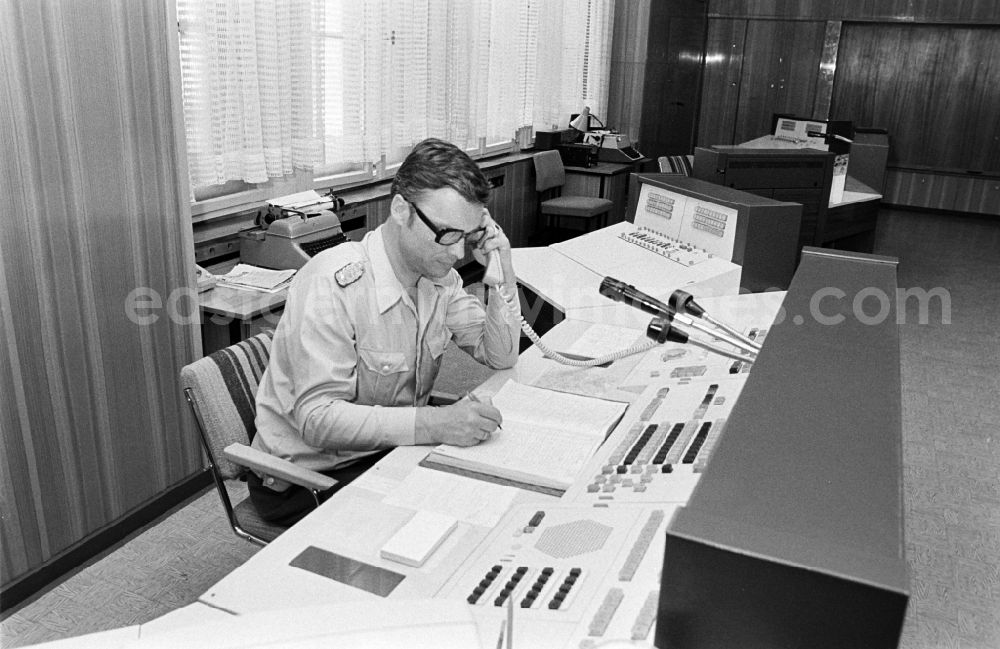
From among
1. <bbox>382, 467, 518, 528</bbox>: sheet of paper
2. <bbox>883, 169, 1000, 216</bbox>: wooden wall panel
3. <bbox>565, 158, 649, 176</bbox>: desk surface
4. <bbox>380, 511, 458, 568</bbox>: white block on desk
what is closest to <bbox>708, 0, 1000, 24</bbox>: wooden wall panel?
<bbox>883, 169, 1000, 216</bbox>: wooden wall panel

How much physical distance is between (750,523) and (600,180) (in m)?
5.66

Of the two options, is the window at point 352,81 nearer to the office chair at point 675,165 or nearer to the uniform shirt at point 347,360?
the office chair at point 675,165

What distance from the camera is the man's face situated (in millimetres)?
1837

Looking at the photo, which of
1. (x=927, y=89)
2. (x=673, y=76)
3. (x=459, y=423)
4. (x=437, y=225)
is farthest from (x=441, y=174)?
(x=927, y=89)

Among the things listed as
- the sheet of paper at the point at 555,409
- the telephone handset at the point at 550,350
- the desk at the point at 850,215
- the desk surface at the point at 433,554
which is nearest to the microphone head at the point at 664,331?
the desk surface at the point at 433,554

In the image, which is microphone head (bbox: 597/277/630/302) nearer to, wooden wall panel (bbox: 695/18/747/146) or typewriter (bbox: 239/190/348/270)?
typewriter (bbox: 239/190/348/270)

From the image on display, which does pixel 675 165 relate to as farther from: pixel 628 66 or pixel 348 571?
pixel 348 571

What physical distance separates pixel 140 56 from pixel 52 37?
11.4 inches

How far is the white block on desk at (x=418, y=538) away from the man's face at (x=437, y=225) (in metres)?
0.67

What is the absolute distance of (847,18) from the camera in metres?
8.44

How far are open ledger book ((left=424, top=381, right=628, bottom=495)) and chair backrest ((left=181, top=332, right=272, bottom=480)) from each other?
523 mm

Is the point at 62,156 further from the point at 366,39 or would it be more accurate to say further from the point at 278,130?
the point at 366,39

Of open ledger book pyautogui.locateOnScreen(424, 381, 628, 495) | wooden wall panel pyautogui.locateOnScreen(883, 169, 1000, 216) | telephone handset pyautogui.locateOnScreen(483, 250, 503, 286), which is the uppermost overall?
telephone handset pyautogui.locateOnScreen(483, 250, 503, 286)

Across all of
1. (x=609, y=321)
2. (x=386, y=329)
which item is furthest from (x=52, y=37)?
(x=609, y=321)
